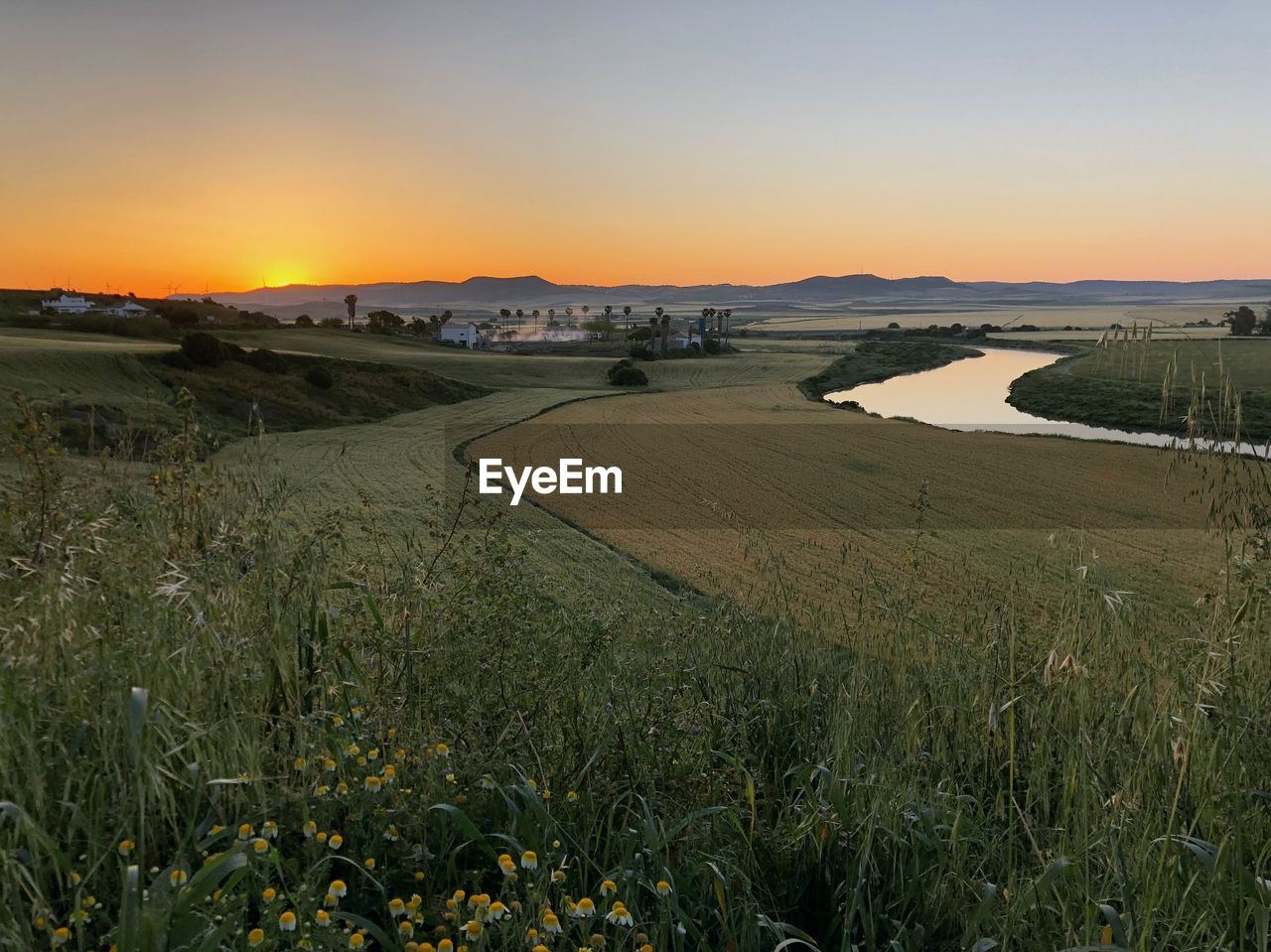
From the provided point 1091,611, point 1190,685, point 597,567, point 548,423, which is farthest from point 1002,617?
point 548,423

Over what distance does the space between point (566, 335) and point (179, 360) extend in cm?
8025

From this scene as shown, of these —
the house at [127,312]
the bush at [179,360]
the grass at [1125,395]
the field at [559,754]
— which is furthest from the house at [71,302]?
the field at [559,754]

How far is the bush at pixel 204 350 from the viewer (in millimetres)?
43750

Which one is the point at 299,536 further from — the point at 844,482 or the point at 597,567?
the point at 844,482

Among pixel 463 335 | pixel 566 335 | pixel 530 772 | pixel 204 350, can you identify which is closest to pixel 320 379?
pixel 204 350

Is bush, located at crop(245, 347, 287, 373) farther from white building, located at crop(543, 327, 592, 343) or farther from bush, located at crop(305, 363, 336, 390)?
white building, located at crop(543, 327, 592, 343)

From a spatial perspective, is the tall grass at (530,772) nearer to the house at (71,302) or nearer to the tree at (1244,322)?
the tree at (1244,322)

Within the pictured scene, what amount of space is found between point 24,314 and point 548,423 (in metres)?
44.0

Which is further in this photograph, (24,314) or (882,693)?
(24,314)

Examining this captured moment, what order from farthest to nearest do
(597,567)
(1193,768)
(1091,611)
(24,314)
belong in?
(24,314), (597,567), (1091,611), (1193,768)

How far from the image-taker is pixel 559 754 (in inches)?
140

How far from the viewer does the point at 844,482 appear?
99.9 feet

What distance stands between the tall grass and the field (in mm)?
18

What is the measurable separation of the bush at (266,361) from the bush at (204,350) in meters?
1.80
